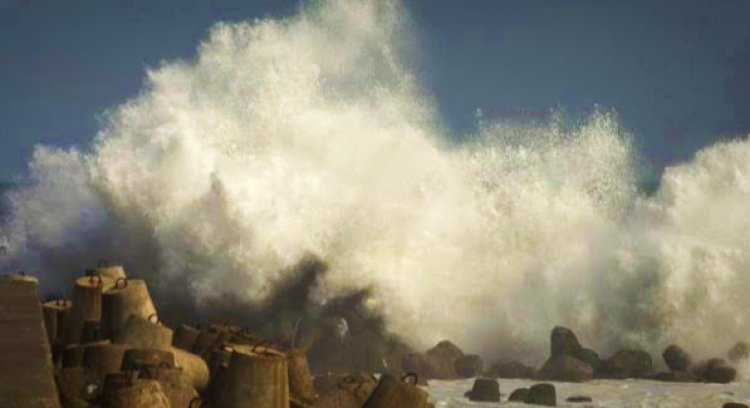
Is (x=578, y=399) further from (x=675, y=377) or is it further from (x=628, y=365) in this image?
(x=628, y=365)

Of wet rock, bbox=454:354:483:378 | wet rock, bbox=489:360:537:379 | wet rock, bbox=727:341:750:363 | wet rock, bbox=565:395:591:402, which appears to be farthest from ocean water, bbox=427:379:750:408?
wet rock, bbox=727:341:750:363

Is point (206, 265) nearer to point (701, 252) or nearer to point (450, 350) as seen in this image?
point (450, 350)

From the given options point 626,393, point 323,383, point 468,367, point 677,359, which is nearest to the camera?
point 323,383

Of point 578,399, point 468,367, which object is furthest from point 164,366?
point 468,367

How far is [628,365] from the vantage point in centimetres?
2406

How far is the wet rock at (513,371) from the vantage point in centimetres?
2348

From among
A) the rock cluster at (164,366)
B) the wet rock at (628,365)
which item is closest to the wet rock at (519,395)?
the wet rock at (628,365)

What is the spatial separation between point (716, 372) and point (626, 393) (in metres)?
3.45

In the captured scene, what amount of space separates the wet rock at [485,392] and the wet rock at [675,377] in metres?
5.20

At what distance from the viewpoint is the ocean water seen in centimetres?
1964

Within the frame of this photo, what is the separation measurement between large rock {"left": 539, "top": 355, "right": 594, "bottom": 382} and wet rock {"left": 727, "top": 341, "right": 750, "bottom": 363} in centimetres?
457

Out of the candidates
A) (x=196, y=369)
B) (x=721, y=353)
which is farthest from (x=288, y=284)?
(x=196, y=369)

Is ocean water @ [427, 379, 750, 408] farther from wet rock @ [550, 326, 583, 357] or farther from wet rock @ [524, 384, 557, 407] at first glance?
wet rock @ [550, 326, 583, 357]

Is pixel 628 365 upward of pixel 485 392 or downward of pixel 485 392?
upward
